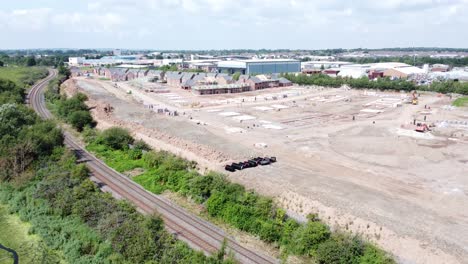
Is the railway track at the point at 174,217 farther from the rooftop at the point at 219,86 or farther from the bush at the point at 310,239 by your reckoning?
the rooftop at the point at 219,86

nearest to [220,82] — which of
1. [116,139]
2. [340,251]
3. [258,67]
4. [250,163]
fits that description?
[258,67]

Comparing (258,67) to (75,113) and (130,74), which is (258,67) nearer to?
(130,74)

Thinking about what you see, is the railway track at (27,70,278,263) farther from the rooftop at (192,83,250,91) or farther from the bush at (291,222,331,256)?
the rooftop at (192,83,250,91)

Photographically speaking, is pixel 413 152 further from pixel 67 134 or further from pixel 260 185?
pixel 67 134

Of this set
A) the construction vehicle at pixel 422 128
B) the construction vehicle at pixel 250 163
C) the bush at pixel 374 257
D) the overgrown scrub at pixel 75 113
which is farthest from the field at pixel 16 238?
the construction vehicle at pixel 422 128

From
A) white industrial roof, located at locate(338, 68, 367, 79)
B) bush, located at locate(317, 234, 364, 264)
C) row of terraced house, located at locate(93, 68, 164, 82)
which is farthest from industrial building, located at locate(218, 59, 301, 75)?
bush, located at locate(317, 234, 364, 264)
